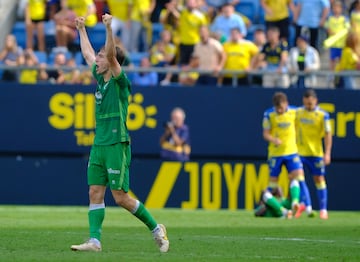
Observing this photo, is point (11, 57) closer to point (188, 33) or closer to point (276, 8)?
point (188, 33)

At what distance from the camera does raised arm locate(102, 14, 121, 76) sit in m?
10.7

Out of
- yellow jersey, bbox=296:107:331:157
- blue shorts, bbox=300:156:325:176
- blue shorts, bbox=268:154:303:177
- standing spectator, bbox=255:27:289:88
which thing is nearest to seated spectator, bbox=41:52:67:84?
standing spectator, bbox=255:27:289:88

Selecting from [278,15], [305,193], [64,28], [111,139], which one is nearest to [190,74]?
[278,15]

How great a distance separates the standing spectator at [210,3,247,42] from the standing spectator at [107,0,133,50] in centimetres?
203

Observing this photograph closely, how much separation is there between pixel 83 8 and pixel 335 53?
555 centimetres

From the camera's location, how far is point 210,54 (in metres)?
22.0

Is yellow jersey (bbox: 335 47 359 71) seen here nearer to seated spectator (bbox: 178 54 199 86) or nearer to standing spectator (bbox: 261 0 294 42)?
standing spectator (bbox: 261 0 294 42)

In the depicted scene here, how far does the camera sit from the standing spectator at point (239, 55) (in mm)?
21969

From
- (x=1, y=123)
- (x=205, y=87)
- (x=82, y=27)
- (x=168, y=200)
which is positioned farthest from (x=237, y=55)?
(x=82, y=27)

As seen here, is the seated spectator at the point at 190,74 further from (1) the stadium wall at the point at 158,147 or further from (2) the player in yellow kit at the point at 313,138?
(2) the player in yellow kit at the point at 313,138

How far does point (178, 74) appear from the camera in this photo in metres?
22.3

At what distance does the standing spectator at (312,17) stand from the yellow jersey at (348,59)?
1339mm

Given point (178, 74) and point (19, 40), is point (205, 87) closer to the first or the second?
point (178, 74)

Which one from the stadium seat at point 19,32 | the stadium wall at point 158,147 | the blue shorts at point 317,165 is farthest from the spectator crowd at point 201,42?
the blue shorts at point 317,165
